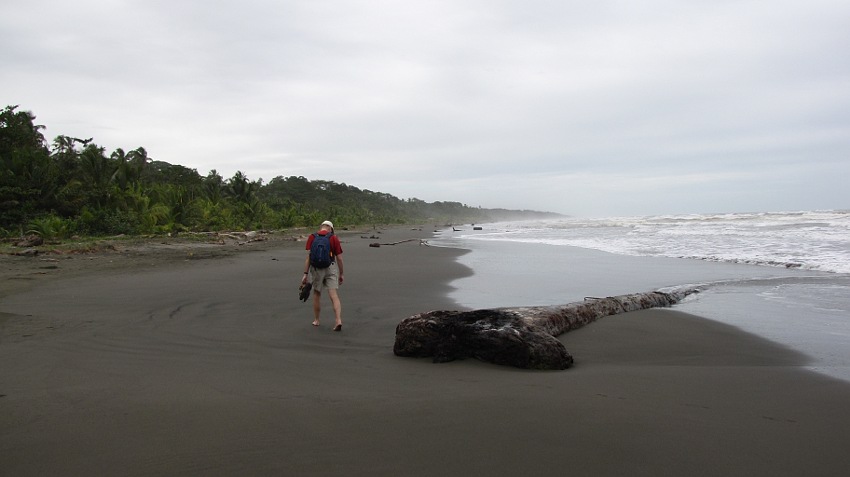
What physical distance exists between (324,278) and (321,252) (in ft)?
1.27

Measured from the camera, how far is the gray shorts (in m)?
6.76

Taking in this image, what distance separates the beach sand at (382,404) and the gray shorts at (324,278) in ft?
2.11

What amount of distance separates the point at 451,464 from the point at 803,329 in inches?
221

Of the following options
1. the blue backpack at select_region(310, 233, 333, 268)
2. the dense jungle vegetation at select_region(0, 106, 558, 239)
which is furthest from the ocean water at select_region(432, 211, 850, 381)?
the dense jungle vegetation at select_region(0, 106, 558, 239)

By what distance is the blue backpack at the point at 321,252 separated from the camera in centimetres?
671

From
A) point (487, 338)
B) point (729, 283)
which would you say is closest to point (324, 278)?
point (487, 338)

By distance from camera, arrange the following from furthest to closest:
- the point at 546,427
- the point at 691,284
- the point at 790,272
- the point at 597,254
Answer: the point at 597,254 < the point at 790,272 < the point at 691,284 < the point at 546,427

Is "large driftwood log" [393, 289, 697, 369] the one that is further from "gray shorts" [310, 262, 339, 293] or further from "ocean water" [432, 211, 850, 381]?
"ocean water" [432, 211, 850, 381]

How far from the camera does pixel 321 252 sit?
22.0ft

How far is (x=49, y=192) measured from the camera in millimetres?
21078

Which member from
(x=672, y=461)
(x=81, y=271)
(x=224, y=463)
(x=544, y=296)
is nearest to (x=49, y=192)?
(x=81, y=271)

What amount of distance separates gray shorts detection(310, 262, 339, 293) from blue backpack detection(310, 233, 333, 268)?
0.08m

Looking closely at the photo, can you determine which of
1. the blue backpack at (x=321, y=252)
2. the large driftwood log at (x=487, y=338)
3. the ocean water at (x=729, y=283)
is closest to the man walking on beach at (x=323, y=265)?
the blue backpack at (x=321, y=252)

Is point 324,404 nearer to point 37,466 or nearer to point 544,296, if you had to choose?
point 37,466
